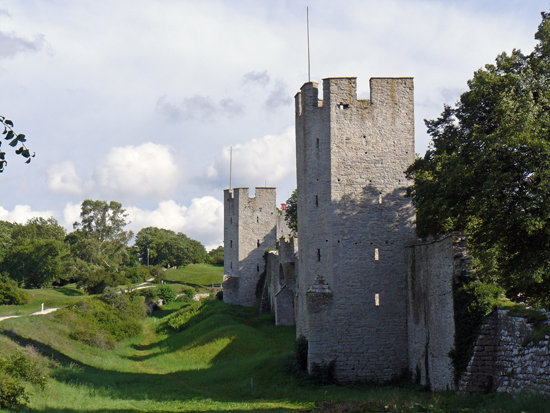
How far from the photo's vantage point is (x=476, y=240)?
563 inches

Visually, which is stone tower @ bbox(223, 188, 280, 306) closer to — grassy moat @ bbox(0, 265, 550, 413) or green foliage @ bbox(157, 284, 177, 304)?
grassy moat @ bbox(0, 265, 550, 413)

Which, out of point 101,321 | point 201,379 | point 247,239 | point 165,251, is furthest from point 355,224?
point 165,251

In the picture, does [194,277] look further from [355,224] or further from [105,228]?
[355,224]

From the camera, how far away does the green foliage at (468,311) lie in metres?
13.2

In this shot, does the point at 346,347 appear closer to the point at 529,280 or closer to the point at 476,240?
the point at 476,240

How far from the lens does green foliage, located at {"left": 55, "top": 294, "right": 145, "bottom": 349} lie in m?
32.2

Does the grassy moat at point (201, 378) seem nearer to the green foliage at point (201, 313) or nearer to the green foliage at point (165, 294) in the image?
the green foliage at point (201, 313)

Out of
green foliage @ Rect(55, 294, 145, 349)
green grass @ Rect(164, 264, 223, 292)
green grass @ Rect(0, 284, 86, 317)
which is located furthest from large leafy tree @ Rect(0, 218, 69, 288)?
green foliage @ Rect(55, 294, 145, 349)

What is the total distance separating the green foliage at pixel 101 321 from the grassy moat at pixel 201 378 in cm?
71

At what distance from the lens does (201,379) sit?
71.6ft

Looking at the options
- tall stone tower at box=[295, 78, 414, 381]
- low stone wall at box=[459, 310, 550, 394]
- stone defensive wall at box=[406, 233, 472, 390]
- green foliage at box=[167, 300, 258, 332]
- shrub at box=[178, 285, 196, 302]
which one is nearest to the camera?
low stone wall at box=[459, 310, 550, 394]

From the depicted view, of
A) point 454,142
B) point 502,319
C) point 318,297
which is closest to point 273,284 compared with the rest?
point 318,297

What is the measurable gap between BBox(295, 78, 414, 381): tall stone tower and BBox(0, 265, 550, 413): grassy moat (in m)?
1.58

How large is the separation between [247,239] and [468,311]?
33.5 m
